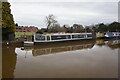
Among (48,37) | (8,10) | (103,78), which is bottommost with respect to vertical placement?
(103,78)

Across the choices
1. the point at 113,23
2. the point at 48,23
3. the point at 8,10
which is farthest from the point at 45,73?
the point at 113,23

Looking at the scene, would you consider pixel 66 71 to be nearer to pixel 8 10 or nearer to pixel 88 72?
pixel 88 72

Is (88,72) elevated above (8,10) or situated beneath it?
situated beneath

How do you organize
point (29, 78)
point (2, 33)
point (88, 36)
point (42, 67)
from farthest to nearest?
1. point (88, 36)
2. point (2, 33)
3. point (42, 67)
4. point (29, 78)

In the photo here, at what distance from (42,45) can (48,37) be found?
5.53 ft

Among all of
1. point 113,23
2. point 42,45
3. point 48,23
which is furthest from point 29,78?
point 113,23

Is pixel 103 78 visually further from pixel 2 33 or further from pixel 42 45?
pixel 2 33

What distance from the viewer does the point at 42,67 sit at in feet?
31.1

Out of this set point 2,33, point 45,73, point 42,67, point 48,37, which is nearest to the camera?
point 45,73

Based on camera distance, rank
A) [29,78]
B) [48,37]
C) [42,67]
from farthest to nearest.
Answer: [48,37]
[42,67]
[29,78]

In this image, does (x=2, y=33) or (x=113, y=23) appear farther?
(x=113, y=23)

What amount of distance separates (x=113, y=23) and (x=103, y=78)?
118 feet

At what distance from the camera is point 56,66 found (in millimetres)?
9719

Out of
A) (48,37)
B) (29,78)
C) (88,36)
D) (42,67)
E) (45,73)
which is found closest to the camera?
(29,78)
